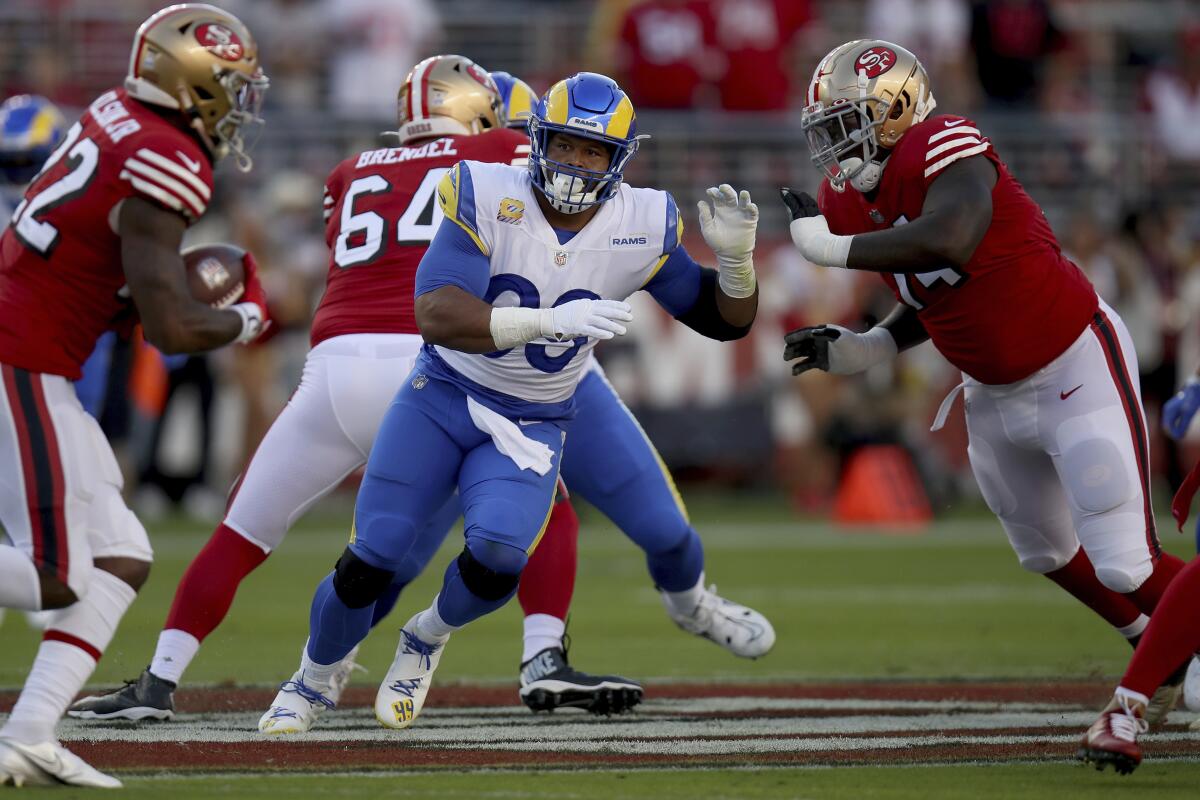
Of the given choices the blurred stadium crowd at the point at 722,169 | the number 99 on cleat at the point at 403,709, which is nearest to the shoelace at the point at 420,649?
the number 99 on cleat at the point at 403,709

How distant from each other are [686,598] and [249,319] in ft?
6.29

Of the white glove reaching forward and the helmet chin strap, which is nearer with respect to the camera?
Answer: the white glove reaching forward

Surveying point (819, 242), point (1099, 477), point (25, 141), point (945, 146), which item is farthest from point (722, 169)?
point (1099, 477)

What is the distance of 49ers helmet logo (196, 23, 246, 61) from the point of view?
516 cm

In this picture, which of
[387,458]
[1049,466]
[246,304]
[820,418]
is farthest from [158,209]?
[820,418]

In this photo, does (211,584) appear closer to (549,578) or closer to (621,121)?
(549,578)

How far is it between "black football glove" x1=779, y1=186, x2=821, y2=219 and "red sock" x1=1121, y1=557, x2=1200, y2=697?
149cm

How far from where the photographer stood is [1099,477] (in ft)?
17.3

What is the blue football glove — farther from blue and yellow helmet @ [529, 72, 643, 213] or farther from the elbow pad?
blue and yellow helmet @ [529, 72, 643, 213]

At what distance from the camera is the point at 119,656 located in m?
7.14

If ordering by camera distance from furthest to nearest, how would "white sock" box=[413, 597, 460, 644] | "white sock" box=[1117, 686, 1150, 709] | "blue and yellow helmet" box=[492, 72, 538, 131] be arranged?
"blue and yellow helmet" box=[492, 72, 538, 131] < "white sock" box=[413, 597, 460, 644] < "white sock" box=[1117, 686, 1150, 709]

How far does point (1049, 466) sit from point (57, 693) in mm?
2978

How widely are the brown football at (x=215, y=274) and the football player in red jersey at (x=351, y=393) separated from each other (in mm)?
525

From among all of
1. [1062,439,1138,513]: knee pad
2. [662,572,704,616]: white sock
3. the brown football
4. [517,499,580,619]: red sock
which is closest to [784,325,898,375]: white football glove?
[1062,439,1138,513]: knee pad
